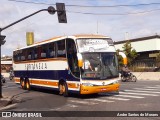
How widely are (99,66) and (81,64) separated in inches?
48.8

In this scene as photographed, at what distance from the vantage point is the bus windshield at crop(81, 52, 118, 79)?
17516 millimetres

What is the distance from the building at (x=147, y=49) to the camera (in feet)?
184

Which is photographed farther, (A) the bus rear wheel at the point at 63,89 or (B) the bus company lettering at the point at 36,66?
(B) the bus company lettering at the point at 36,66

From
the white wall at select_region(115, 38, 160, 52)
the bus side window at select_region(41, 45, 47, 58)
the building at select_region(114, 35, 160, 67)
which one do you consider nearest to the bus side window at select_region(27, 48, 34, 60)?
the bus side window at select_region(41, 45, 47, 58)

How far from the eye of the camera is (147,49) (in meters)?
57.8

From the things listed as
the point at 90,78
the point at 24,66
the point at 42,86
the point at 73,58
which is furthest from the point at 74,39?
the point at 24,66

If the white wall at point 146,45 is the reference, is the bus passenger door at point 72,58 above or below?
below

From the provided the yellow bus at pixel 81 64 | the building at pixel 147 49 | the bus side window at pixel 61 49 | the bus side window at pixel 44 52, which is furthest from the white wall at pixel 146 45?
the bus side window at pixel 61 49

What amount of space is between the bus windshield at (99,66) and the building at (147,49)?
37.5 meters

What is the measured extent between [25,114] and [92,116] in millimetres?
2781

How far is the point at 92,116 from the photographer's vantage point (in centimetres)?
1176

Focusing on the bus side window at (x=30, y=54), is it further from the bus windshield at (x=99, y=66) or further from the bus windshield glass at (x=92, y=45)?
the bus windshield at (x=99, y=66)

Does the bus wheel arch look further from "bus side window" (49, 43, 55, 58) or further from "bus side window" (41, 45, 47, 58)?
"bus side window" (41, 45, 47, 58)

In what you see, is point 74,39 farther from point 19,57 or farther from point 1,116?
point 19,57
